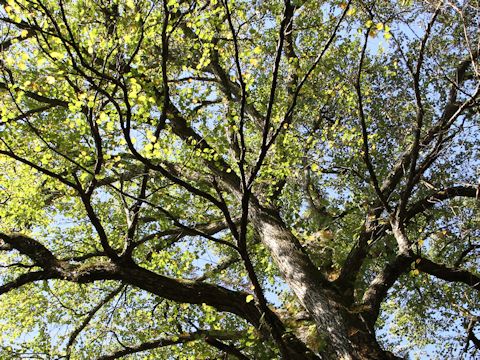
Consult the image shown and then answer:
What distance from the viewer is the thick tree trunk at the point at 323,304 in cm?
584

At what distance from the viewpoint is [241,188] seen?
837 centimetres

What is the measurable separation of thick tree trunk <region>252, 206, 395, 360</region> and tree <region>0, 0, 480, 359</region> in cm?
A: 3

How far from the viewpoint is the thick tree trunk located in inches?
230

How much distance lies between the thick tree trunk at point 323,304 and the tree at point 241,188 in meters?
0.03

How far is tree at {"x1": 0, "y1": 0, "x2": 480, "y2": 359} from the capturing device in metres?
6.07

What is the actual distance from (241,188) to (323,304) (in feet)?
9.61

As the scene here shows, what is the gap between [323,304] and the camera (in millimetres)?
6398

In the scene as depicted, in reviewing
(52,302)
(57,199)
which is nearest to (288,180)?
(57,199)

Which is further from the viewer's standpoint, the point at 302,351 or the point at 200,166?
the point at 200,166

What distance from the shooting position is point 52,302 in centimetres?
1073

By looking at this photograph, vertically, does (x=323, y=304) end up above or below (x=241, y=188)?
below

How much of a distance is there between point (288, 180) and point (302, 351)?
4582mm

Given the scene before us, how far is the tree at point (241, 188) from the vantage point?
19.9ft

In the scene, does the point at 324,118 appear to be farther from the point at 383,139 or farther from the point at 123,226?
the point at 123,226
